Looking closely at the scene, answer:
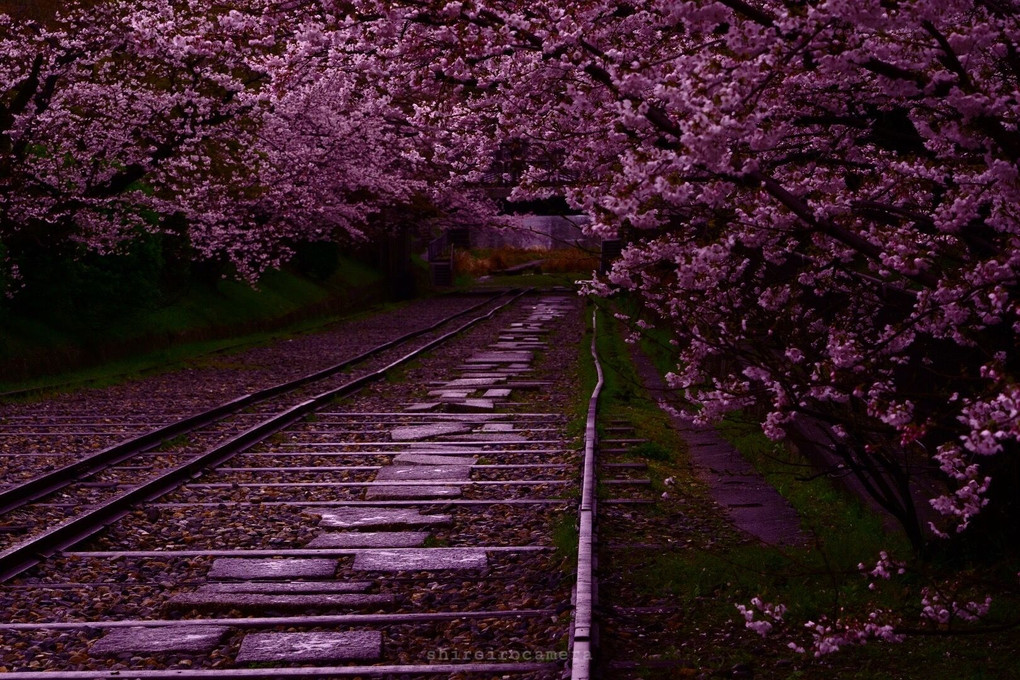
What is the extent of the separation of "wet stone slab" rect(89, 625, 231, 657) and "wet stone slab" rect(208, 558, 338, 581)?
3.57ft

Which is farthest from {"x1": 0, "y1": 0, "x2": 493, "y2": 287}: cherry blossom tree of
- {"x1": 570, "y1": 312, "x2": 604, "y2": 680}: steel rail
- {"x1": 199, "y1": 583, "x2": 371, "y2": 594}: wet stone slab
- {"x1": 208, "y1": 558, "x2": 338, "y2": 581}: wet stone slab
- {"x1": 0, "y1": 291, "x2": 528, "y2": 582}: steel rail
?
{"x1": 199, "y1": 583, "x2": 371, "y2": 594}: wet stone slab

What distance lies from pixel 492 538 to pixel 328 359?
14746mm

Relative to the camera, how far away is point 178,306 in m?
29.4

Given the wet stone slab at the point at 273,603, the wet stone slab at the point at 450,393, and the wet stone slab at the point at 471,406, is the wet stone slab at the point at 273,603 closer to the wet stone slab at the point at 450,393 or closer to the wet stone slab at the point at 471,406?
the wet stone slab at the point at 471,406

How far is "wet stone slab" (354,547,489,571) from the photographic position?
7.44m

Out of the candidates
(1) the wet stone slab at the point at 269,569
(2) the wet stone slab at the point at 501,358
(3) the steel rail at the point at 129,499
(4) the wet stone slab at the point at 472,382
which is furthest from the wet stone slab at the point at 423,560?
(2) the wet stone slab at the point at 501,358

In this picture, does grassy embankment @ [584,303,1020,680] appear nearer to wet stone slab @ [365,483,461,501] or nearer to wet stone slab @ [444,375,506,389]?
wet stone slab @ [365,483,461,501]

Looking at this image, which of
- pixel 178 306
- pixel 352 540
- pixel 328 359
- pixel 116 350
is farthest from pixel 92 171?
pixel 352 540

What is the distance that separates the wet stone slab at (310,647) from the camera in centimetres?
566

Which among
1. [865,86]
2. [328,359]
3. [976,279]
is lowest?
[328,359]

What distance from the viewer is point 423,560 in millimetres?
7586

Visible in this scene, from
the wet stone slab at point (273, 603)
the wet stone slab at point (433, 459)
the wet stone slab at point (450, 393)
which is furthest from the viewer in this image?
the wet stone slab at point (450, 393)

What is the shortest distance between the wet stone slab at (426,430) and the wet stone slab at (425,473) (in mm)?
1797

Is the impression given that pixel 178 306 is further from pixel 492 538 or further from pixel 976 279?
pixel 976 279
